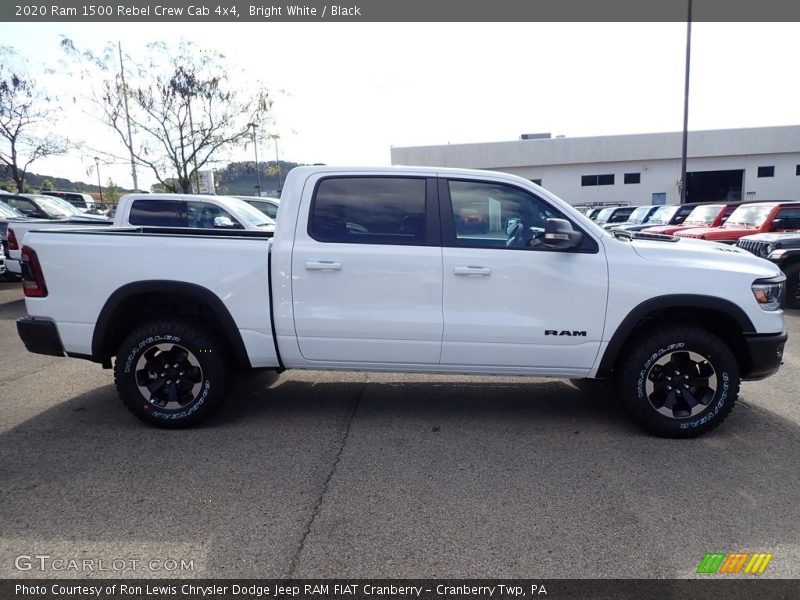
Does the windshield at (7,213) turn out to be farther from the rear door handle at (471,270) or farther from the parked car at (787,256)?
the parked car at (787,256)

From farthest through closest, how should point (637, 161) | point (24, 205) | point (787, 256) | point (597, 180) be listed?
1. point (597, 180)
2. point (637, 161)
3. point (24, 205)
4. point (787, 256)

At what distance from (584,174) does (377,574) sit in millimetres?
41478

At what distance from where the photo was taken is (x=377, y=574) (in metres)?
2.57

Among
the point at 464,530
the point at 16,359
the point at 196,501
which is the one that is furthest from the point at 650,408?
the point at 16,359

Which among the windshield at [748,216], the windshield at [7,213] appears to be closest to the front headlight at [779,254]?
the windshield at [748,216]

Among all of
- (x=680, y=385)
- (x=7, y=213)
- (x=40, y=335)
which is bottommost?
(x=680, y=385)

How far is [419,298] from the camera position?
403 centimetres

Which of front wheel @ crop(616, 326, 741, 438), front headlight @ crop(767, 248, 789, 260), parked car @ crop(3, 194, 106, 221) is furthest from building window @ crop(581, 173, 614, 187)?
front wheel @ crop(616, 326, 741, 438)

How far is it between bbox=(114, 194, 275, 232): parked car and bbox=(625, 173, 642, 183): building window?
37.0 meters

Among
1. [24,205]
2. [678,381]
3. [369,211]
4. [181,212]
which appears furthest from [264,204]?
[678,381]

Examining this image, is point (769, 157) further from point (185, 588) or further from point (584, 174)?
point (185, 588)

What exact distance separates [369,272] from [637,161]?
40.8m

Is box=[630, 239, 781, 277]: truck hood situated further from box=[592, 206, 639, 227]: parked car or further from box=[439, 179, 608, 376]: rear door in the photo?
box=[592, 206, 639, 227]: parked car

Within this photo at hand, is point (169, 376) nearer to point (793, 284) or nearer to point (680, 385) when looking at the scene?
point (680, 385)
